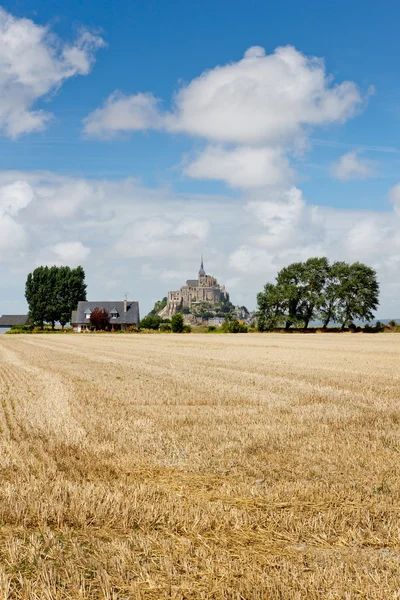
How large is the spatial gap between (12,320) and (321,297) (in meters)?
99.8

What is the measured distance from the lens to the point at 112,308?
138 m

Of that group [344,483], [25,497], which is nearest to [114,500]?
[25,497]

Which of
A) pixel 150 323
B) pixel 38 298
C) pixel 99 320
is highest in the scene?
pixel 38 298

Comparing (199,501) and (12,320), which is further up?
(12,320)

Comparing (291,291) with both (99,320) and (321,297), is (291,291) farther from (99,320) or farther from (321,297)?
(99,320)

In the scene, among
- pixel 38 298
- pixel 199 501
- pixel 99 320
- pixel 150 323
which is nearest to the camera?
pixel 199 501

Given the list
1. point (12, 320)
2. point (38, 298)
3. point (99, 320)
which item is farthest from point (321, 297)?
point (12, 320)

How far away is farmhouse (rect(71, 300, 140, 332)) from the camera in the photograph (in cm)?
13275

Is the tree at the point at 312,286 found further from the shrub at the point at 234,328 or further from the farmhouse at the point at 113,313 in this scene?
the farmhouse at the point at 113,313

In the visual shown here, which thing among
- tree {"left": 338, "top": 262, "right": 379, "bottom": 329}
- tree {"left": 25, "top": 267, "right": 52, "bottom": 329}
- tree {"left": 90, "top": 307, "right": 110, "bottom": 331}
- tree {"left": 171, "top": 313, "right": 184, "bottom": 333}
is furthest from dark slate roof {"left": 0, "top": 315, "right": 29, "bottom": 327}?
tree {"left": 338, "top": 262, "right": 379, "bottom": 329}

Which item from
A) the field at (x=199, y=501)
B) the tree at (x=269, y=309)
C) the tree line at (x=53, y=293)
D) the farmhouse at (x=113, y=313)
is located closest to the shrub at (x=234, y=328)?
the tree at (x=269, y=309)

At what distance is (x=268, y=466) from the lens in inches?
330

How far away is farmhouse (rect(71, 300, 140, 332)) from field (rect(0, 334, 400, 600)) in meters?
119

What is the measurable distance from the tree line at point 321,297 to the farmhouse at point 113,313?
138 ft
